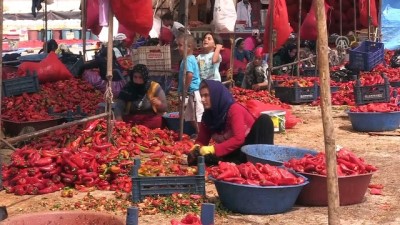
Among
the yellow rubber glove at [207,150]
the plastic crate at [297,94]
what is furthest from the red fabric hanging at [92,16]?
the yellow rubber glove at [207,150]

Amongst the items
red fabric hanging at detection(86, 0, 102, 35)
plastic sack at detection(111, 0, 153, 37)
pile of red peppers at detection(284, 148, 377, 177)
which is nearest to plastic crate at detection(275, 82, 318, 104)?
red fabric hanging at detection(86, 0, 102, 35)

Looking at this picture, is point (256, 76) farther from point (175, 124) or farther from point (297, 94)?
point (175, 124)

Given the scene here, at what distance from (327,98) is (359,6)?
16.6 metres

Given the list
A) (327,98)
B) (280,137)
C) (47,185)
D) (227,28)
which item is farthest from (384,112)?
(327,98)

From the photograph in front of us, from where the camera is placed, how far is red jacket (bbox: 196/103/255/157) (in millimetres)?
6845

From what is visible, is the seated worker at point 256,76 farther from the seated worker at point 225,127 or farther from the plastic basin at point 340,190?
the plastic basin at point 340,190

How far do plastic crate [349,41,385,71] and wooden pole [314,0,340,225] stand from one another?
37.4 feet

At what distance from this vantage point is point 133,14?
817 centimetres

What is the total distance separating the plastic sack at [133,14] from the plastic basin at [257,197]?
Answer: 3.13 m

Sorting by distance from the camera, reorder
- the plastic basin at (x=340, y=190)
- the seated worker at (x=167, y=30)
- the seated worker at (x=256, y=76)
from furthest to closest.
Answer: the seated worker at (x=167, y=30) < the seated worker at (x=256, y=76) < the plastic basin at (x=340, y=190)

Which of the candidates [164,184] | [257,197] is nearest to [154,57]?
[164,184]

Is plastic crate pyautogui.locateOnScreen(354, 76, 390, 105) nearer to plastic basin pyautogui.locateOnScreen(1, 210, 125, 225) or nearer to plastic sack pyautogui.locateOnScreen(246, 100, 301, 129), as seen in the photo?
plastic sack pyautogui.locateOnScreen(246, 100, 301, 129)

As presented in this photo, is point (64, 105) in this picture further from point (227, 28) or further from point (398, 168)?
point (398, 168)

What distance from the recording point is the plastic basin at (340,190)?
5855 mm
